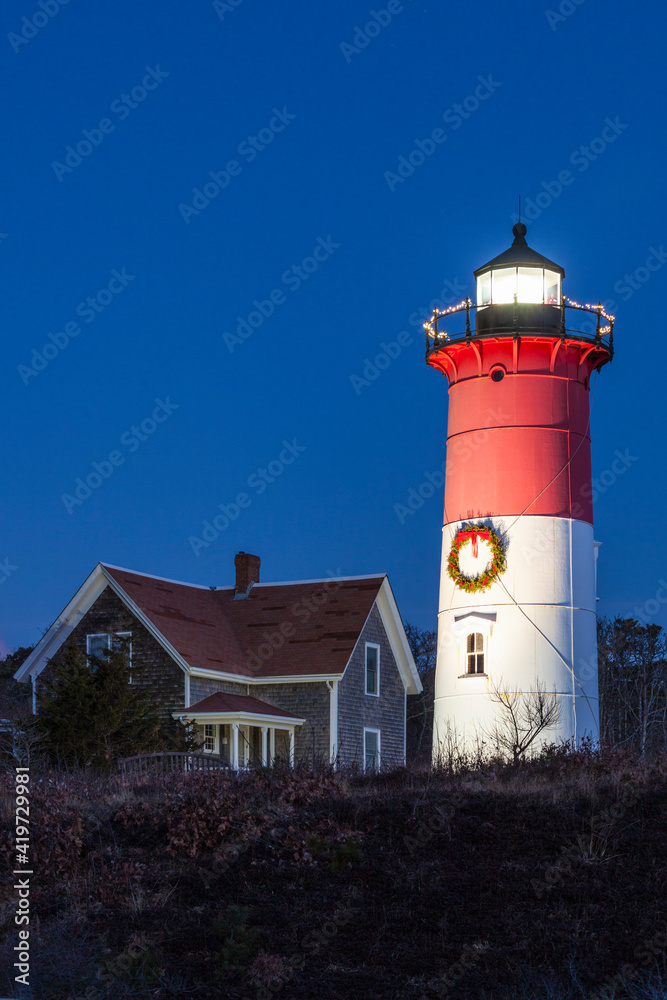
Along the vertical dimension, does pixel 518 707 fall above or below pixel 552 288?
below

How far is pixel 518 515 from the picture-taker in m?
27.7

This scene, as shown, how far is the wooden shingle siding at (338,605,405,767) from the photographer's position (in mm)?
31438

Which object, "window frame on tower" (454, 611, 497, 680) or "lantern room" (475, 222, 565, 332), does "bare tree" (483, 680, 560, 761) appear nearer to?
"window frame on tower" (454, 611, 497, 680)

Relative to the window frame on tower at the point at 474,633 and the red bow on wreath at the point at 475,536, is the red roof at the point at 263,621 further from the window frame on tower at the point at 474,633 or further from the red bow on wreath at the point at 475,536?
the red bow on wreath at the point at 475,536

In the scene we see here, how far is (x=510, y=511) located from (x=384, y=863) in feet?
48.0

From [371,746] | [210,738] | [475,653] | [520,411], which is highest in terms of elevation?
[520,411]

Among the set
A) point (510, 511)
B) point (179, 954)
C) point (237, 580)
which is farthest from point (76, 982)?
point (237, 580)

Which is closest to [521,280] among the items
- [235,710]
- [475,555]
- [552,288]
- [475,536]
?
[552,288]

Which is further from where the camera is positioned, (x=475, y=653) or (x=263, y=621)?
(x=263, y=621)

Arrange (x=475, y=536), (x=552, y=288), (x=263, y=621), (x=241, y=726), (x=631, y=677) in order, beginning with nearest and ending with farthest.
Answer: (x=475, y=536) < (x=552, y=288) < (x=241, y=726) < (x=263, y=621) < (x=631, y=677)

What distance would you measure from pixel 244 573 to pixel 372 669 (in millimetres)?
4889

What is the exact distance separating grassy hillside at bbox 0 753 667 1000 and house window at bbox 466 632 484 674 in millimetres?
10362

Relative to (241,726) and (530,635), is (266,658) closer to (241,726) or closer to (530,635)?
(241,726)

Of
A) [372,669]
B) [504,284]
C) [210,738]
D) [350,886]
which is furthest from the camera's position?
[372,669]
